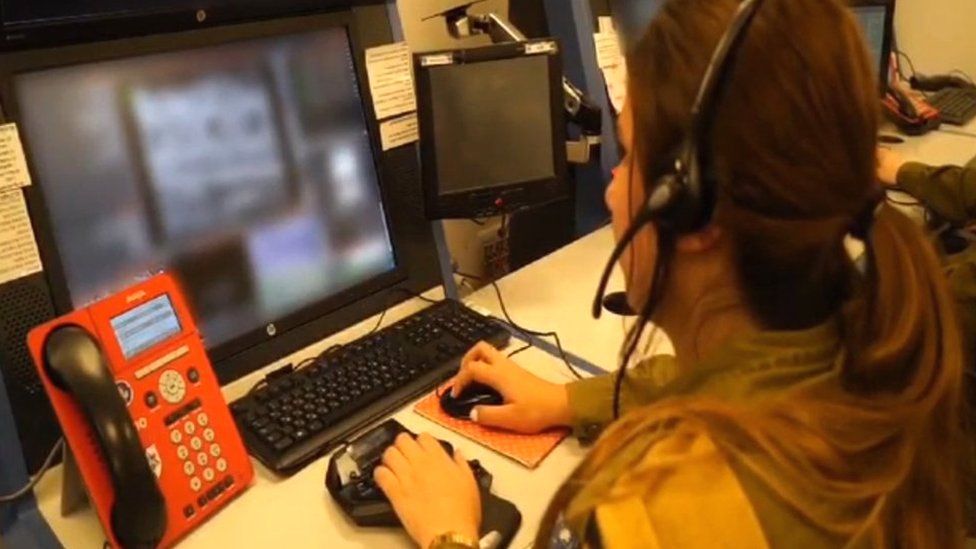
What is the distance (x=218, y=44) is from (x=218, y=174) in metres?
0.16

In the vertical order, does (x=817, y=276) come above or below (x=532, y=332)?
above

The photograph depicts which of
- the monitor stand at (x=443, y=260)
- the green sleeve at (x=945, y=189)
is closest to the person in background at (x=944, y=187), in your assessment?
the green sleeve at (x=945, y=189)

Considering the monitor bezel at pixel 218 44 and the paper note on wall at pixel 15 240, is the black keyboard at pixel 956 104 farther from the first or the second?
the paper note on wall at pixel 15 240

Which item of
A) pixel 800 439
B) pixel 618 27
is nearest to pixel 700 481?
pixel 800 439

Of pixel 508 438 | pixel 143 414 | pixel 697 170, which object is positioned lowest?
pixel 508 438

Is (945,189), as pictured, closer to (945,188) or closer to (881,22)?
(945,188)

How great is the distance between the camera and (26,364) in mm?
1029

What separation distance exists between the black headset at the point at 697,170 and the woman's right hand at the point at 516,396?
382mm

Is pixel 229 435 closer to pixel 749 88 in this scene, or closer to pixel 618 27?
pixel 749 88

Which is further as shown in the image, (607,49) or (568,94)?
(607,49)

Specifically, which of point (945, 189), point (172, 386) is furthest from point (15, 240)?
point (945, 189)

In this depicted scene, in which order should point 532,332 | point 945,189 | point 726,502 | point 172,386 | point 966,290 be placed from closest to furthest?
point 726,502 < point 172,386 < point 966,290 < point 532,332 < point 945,189

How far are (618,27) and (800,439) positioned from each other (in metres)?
1.32

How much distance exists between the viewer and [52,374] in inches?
35.2
